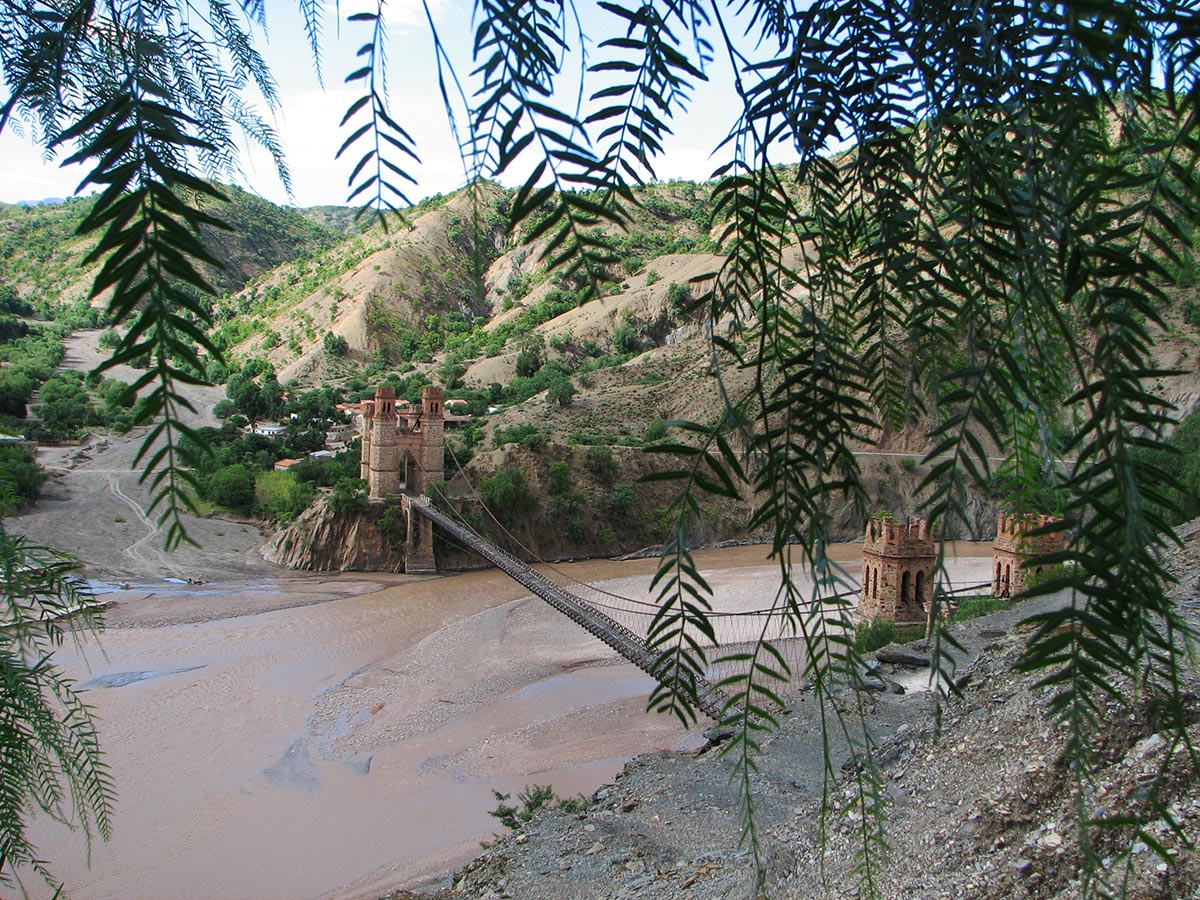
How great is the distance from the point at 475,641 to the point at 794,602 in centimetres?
1773

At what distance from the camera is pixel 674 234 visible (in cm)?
5647

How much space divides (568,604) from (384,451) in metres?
11.0

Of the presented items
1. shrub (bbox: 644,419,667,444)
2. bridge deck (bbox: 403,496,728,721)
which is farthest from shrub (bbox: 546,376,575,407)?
shrub (bbox: 644,419,667,444)

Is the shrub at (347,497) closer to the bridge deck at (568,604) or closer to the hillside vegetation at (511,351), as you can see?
the bridge deck at (568,604)

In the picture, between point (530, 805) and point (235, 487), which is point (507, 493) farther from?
point (530, 805)

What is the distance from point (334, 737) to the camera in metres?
13.2

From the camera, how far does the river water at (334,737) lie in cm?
988

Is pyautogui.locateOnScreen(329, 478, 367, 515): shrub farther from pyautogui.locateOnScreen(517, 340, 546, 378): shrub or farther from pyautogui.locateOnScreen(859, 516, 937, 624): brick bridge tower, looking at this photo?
pyautogui.locateOnScreen(517, 340, 546, 378): shrub

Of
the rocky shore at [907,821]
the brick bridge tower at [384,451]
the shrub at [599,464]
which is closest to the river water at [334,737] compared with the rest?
the rocky shore at [907,821]


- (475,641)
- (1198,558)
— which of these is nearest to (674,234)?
(475,641)

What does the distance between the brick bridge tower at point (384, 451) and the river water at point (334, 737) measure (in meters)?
5.33

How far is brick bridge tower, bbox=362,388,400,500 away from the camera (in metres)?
24.6

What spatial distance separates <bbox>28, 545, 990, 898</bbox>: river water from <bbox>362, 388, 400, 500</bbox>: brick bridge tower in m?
5.33

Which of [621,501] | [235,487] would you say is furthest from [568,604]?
[235,487]
